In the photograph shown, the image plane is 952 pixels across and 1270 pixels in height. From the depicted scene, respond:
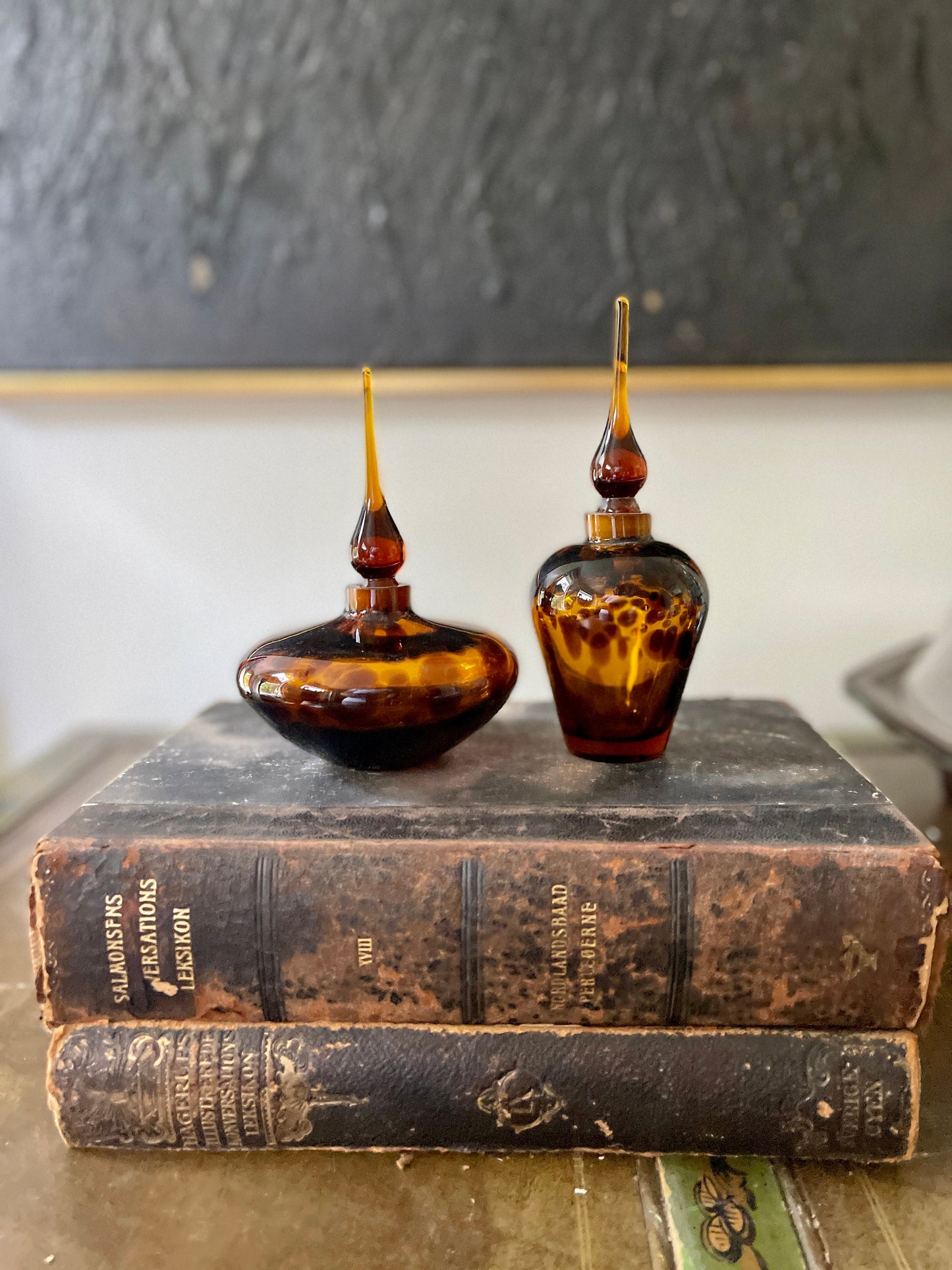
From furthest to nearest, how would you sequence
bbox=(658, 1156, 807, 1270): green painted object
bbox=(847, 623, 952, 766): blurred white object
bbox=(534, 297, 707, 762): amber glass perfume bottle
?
bbox=(847, 623, 952, 766): blurred white object < bbox=(534, 297, 707, 762): amber glass perfume bottle < bbox=(658, 1156, 807, 1270): green painted object

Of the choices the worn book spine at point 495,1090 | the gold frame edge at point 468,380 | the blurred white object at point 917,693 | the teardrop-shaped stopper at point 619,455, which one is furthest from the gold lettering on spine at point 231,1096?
the gold frame edge at point 468,380

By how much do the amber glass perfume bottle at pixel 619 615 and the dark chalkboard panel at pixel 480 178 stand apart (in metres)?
0.49

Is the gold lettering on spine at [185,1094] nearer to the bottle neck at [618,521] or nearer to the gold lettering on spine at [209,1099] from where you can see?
the gold lettering on spine at [209,1099]

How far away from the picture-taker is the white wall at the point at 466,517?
96 centimetres

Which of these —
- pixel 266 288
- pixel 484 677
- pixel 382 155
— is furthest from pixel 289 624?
pixel 484 677

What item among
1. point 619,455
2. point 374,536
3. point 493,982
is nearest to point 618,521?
point 619,455

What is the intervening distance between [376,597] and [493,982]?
0.21m

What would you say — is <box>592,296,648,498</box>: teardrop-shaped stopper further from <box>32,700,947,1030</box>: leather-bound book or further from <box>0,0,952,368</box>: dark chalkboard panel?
<box>0,0,952,368</box>: dark chalkboard panel

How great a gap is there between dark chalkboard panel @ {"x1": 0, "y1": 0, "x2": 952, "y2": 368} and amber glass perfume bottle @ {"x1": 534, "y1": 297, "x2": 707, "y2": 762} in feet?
1.61

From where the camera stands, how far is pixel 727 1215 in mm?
357

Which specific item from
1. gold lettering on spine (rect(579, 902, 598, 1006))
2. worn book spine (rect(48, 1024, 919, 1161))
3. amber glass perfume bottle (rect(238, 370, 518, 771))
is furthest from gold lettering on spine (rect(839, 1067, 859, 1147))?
amber glass perfume bottle (rect(238, 370, 518, 771))

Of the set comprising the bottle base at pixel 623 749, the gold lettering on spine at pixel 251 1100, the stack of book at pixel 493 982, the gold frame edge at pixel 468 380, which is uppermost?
the gold frame edge at pixel 468 380

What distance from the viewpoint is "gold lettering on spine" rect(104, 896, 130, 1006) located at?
1.31ft

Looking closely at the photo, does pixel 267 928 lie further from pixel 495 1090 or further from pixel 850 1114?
pixel 850 1114
